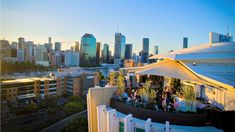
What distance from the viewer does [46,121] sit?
2069 cm

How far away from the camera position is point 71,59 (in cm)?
7694

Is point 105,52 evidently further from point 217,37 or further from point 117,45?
point 217,37

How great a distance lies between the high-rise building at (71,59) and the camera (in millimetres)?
75700

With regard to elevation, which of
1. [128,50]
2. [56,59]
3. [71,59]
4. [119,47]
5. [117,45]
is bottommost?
[56,59]

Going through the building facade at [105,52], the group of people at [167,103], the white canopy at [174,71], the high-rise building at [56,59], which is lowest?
the group of people at [167,103]

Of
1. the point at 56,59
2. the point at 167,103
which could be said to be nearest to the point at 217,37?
the point at 167,103

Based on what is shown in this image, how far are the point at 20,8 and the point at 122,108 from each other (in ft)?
17.4

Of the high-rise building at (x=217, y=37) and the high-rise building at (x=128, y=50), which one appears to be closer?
the high-rise building at (x=217, y=37)

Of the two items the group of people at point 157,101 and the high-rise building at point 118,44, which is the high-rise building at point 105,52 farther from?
the group of people at point 157,101

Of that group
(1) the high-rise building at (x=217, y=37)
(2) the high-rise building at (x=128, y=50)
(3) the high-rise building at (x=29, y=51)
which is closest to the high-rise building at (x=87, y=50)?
(2) the high-rise building at (x=128, y=50)

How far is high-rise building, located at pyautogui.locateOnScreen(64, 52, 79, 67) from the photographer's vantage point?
75700 mm

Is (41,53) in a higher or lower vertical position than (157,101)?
higher

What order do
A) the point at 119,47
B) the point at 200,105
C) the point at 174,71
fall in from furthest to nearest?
1. the point at 119,47
2. the point at 174,71
3. the point at 200,105

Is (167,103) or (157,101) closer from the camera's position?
(167,103)
